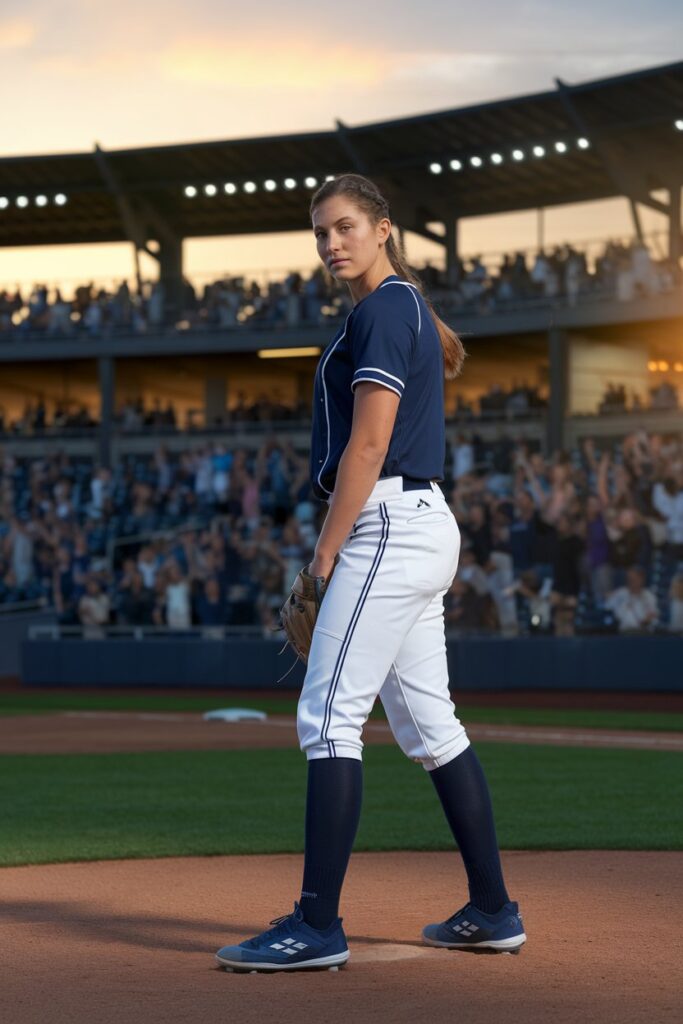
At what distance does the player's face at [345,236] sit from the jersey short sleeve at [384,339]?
14 centimetres

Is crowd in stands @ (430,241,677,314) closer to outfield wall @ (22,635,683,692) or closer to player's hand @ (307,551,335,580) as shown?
outfield wall @ (22,635,683,692)

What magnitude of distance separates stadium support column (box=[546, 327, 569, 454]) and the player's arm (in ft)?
77.9

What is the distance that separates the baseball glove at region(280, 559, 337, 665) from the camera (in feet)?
13.4

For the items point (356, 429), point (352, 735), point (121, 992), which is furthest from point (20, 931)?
point (356, 429)

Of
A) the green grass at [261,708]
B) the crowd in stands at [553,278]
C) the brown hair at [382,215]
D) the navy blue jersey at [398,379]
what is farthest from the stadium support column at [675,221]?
the navy blue jersey at [398,379]

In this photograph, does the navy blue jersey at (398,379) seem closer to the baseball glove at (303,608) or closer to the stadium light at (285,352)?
the baseball glove at (303,608)

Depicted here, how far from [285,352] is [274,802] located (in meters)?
26.5

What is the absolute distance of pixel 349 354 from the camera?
4.09 meters

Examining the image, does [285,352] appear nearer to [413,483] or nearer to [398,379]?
[413,483]

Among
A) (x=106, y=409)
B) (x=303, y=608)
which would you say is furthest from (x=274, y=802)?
(x=106, y=409)

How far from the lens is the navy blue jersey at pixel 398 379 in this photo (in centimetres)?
402

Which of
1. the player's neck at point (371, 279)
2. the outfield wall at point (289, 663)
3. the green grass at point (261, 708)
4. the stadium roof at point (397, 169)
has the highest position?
the stadium roof at point (397, 169)

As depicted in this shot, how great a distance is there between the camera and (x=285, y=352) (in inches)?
1358

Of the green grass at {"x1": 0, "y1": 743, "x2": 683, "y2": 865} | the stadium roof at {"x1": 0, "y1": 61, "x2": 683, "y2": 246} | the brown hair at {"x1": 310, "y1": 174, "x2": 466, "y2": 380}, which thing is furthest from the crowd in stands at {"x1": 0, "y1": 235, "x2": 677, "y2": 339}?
the brown hair at {"x1": 310, "y1": 174, "x2": 466, "y2": 380}
